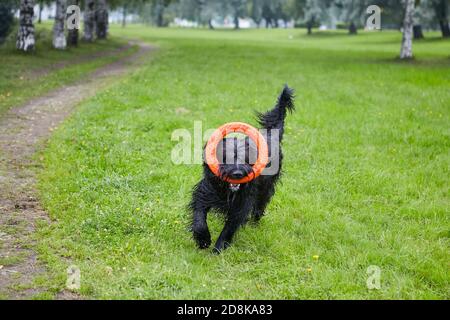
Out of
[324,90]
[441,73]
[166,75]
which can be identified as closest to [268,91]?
[324,90]

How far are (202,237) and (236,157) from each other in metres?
1.18

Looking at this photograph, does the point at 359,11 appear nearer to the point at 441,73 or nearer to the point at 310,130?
the point at 441,73

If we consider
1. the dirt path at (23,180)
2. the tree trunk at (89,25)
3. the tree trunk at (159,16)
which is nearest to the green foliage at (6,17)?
the tree trunk at (89,25)

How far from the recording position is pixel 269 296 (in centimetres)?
520

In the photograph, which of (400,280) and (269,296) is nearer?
(269,296)

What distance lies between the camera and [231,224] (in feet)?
20.1

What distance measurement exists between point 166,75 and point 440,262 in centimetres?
1539

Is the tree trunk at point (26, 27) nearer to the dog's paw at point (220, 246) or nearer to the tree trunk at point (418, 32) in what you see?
the dog's paw at point (220, 246)

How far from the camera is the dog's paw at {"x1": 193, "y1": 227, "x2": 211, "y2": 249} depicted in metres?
6.03

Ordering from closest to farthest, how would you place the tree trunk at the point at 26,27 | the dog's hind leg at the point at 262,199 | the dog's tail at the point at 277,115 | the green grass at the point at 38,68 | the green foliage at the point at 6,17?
the dog's hind leg at the point at 262,199 < the dog's tail at the point at 277,115 < the green grass at the point at 38,68 < the tree trunk at the point at 26,27 < the green foliage at the point at 6,17

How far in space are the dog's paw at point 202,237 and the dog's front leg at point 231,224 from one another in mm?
114

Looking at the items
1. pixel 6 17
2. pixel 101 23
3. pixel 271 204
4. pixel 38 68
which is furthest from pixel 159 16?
pixel 271 204

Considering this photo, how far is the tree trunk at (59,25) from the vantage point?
25781mm

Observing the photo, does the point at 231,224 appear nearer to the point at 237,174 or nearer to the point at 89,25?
the point at 237,174
